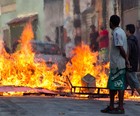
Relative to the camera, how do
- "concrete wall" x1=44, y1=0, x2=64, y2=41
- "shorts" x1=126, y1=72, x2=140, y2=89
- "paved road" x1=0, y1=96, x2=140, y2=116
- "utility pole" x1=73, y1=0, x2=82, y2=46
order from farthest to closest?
"concrete wall" x1=44, y1=0, x2=64, y2=41, "utility pole" x1=73, y1=0, x2=82, y2=46, "shorts" x1=126, y1=72, x2=140, y2=89, "paved road" x1=0, y1=96, x2=140, y2=116

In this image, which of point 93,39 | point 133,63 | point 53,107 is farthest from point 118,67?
point 93,39

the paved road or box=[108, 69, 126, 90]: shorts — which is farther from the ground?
box=[108, 69, 126, 90]: shorts

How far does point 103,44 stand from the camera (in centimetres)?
2581

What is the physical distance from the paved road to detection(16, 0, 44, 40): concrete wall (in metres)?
27.0

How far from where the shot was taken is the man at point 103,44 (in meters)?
25.2

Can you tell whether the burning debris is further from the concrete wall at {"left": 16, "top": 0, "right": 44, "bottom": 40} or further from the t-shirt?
the concrete wall at {"left": 16, "top": 0, "right": 44, "bottom": 40}

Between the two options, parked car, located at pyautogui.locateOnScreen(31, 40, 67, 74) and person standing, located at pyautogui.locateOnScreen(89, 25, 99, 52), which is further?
person standing, located at pyautogui.locateOnScreen(89, 25, 99, 52)

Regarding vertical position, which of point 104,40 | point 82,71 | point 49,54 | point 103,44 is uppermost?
point 104,40

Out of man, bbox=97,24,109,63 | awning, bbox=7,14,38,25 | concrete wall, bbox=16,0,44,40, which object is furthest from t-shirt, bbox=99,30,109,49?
awning, bbox=7,14,38,25

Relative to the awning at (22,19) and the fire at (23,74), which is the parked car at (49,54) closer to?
the fire at (23,74)

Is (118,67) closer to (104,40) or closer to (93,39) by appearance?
(104,40)

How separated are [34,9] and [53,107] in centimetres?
2978

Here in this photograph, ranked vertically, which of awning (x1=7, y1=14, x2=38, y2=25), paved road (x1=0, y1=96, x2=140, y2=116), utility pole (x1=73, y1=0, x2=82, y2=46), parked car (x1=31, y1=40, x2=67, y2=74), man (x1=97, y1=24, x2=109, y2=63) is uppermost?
awning (x1=7, y1=14, x2=38, y2=25)

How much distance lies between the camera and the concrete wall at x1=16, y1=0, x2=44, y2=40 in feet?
119
